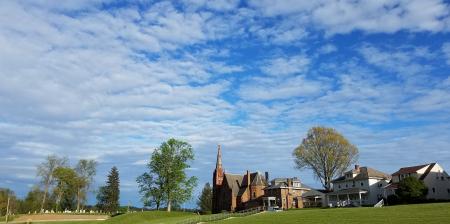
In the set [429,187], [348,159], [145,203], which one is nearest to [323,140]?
[348,159]

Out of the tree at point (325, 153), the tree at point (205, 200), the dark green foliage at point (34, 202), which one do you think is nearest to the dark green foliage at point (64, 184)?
the dark green foliage at point (34, 202)

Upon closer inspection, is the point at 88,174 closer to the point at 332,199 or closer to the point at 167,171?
the point at 167,171

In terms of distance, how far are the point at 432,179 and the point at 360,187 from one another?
44.4ft

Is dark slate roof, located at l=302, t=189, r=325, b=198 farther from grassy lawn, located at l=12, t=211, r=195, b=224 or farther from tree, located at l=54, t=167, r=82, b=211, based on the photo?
tree, located at l=54, t=167, r=82, b=211

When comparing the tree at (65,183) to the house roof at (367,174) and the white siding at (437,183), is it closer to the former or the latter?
the house roof at (367,174)

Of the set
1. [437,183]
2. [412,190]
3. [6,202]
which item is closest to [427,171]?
[437,183]

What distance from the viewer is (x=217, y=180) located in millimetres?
96188

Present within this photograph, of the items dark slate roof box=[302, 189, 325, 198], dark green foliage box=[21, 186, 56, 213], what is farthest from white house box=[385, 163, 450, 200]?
dark green foliage box=[21, 186, 56, 213]

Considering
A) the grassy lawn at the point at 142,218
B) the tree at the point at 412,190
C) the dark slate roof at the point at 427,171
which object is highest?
the dark slate roof at the point at 427,171

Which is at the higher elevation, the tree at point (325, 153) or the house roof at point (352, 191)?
the tree at point (325, 153)

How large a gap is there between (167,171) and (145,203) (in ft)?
25.9

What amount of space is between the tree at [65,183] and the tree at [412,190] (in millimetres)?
72203

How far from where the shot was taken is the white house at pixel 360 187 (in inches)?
3075

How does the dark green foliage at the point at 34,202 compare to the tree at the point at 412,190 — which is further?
the dark green foliage at the point at 34,202
